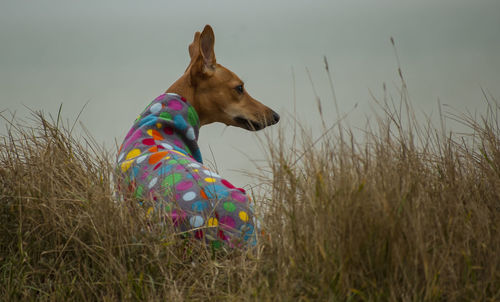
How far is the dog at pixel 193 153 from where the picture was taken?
3051mm

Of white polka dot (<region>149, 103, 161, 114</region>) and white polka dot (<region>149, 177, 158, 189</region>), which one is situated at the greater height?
white polka dot (<region>149, 103, 161, 114</region>)

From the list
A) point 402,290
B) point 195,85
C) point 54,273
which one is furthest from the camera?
point 195,85

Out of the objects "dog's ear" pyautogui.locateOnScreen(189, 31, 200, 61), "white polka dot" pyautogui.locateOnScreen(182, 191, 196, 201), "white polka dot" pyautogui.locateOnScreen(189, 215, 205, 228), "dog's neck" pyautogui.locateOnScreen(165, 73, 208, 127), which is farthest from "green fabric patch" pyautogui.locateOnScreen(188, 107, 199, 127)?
"white polka dot" pyautogui.locateOnScreen(189, 215, 205, 228)

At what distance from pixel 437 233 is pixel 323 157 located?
A: 24.5 inches

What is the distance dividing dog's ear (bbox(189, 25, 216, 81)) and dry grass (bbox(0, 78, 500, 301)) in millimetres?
1348

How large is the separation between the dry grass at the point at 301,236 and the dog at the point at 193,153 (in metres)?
0.13

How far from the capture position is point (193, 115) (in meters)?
4.31

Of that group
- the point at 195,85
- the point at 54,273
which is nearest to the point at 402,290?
the point at 54,273

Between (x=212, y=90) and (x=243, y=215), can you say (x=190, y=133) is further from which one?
(x=243, y=215)

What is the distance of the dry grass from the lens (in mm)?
2172

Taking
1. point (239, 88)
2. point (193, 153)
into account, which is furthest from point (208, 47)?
point (193, 153)

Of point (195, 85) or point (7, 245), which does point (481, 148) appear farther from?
point (7, 245)

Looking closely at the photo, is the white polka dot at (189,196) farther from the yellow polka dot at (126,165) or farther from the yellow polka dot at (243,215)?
the yellow polka dot at (126,165)

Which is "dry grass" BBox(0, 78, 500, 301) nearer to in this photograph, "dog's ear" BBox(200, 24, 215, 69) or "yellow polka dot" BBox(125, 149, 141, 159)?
"yellow polka dot" BBox(125, 149, 141, 159)
